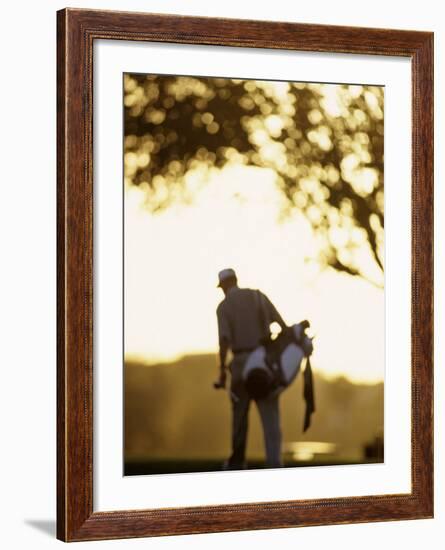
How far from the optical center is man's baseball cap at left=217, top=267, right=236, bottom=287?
3.47 m

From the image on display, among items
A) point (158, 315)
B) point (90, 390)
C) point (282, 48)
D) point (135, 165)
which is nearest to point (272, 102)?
point (282, 48)

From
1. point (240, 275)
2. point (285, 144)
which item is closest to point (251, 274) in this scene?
point (240, 275)

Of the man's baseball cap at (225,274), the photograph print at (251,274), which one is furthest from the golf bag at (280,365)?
the man's baseball cap at (225,274)

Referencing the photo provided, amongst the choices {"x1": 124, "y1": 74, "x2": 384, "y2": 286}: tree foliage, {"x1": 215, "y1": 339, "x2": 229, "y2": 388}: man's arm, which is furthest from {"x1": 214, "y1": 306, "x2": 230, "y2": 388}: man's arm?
{"x1": 124, "y1": 74, "x2": 384, "y2": 286}: tree foliage

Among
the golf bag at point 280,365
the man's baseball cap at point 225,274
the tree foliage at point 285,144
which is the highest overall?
the tree foliage at point 285,144

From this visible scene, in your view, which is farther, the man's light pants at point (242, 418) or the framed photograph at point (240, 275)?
the man's light pants at point (242, 418)

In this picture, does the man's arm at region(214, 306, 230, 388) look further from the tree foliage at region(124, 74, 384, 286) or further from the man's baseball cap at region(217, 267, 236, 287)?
the tree foliage at region(124, 74, 384, 286)

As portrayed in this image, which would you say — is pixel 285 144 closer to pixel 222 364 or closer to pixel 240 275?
pixel 240 275

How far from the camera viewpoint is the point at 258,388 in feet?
11.5

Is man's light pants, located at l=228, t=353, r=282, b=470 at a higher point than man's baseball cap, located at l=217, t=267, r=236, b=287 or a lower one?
lower

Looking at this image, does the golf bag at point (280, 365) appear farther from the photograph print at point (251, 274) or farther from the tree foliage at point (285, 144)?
the tree foliage at point (285, 144)

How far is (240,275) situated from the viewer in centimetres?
349

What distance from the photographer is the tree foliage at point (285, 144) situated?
3416 mm

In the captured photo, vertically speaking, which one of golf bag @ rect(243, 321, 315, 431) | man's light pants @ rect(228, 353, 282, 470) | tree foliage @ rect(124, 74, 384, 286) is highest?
tree foliage @ rect(124, 74, 384, 286)
